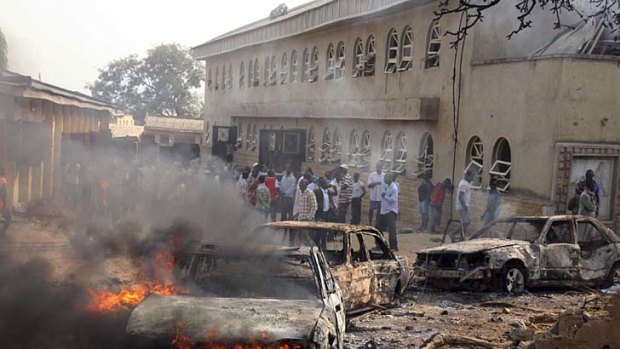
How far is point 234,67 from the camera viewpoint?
39.3m

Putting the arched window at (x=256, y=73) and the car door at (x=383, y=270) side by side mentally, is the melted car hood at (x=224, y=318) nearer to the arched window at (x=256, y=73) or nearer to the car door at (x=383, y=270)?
the car door at (x=383, y=270)

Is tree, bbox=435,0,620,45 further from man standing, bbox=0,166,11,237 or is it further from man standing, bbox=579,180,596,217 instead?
man standing, bbox=0,166,11,237

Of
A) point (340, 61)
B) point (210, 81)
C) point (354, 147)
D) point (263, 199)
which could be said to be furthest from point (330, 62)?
point (210, 81)

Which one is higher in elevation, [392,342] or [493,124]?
[493,124]

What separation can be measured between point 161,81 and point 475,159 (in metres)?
61.2

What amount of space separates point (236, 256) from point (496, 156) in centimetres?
1289

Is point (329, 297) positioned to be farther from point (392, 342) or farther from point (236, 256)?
point (392, 342)

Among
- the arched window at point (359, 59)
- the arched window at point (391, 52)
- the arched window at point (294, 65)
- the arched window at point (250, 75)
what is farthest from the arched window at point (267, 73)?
the arched window at point (391, 52)

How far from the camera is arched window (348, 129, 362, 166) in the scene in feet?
86.8

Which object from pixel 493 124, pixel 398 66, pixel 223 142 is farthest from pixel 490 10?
pixel 223 142

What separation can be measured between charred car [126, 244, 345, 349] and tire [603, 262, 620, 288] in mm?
7014

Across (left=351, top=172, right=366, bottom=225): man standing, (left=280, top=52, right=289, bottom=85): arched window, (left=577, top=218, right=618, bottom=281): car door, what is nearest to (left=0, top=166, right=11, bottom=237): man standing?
(left=351, top=172, right=366, bottom=225): man standing

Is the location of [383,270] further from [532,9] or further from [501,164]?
[501,164]

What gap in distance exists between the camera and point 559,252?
40.4ft
